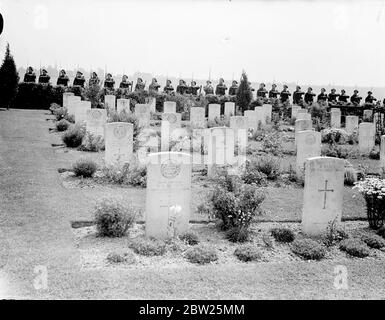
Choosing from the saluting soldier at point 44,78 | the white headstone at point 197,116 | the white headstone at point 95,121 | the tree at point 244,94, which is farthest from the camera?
the saluting soldier at point 44,78

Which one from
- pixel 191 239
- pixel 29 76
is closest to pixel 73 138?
pixel 191 239

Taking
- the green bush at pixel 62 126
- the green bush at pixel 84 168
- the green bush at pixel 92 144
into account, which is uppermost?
the green bush at pixel 62 126

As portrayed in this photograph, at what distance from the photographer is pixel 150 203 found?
25.1 feet

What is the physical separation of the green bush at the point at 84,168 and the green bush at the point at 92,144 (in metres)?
3.44

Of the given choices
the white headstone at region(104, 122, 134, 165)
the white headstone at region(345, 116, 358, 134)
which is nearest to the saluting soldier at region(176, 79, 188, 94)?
the white headstone at region(345, 116, 358, 134)

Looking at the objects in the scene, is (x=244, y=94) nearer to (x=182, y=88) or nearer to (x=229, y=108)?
(x=229, y=108)

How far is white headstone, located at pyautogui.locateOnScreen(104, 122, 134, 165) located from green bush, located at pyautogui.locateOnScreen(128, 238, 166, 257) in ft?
17.4

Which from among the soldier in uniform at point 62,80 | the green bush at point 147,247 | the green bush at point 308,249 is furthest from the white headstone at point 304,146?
the soldier in uniform at point 62,80

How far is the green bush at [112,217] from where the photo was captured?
7.41 metres

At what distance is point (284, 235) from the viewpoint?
25.7 feet

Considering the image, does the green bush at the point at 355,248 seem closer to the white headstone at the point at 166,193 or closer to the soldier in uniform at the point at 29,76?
the white headstone at the point at 166,193

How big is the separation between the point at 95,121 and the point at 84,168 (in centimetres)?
504

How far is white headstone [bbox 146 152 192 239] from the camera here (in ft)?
25.0
